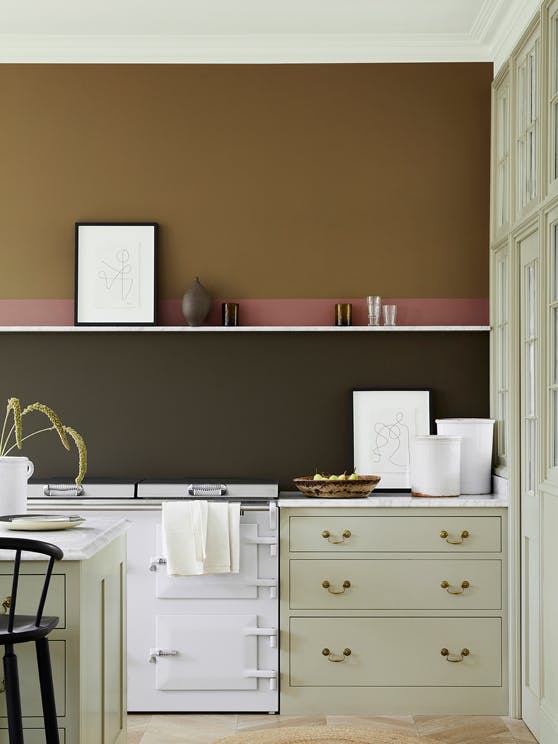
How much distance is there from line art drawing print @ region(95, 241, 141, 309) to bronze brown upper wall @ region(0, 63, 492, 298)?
0.53ft

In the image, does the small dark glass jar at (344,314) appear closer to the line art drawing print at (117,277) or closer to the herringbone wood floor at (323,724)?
the line art drawing print at (117,277)

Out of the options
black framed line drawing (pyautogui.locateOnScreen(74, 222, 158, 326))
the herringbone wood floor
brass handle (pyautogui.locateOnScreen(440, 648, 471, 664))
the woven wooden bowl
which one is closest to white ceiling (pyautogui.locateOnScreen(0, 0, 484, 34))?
black framed line drawing (pyautogui.locateOnScreen(74, 222, 158, 326))

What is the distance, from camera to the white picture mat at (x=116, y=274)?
16.1 feet

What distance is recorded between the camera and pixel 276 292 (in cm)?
498

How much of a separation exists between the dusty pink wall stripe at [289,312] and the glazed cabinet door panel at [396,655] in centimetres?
158

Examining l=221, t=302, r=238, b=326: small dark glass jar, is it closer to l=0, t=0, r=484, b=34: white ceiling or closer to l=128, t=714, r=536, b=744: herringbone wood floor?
l=0, t=0, r=484, b=34: white ceiling

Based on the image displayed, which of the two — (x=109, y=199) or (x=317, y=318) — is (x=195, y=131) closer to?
(x=109, y=199)

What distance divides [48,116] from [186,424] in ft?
5.99

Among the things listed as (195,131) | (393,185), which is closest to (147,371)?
(195,131)

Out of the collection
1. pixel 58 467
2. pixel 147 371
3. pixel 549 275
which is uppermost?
pixel 549 275

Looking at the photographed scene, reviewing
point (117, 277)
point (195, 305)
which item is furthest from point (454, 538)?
point (117, 277)

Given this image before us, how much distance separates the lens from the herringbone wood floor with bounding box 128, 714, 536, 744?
13.1 feet

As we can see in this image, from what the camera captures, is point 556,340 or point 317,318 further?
point 317,318

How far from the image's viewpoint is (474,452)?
463cm
